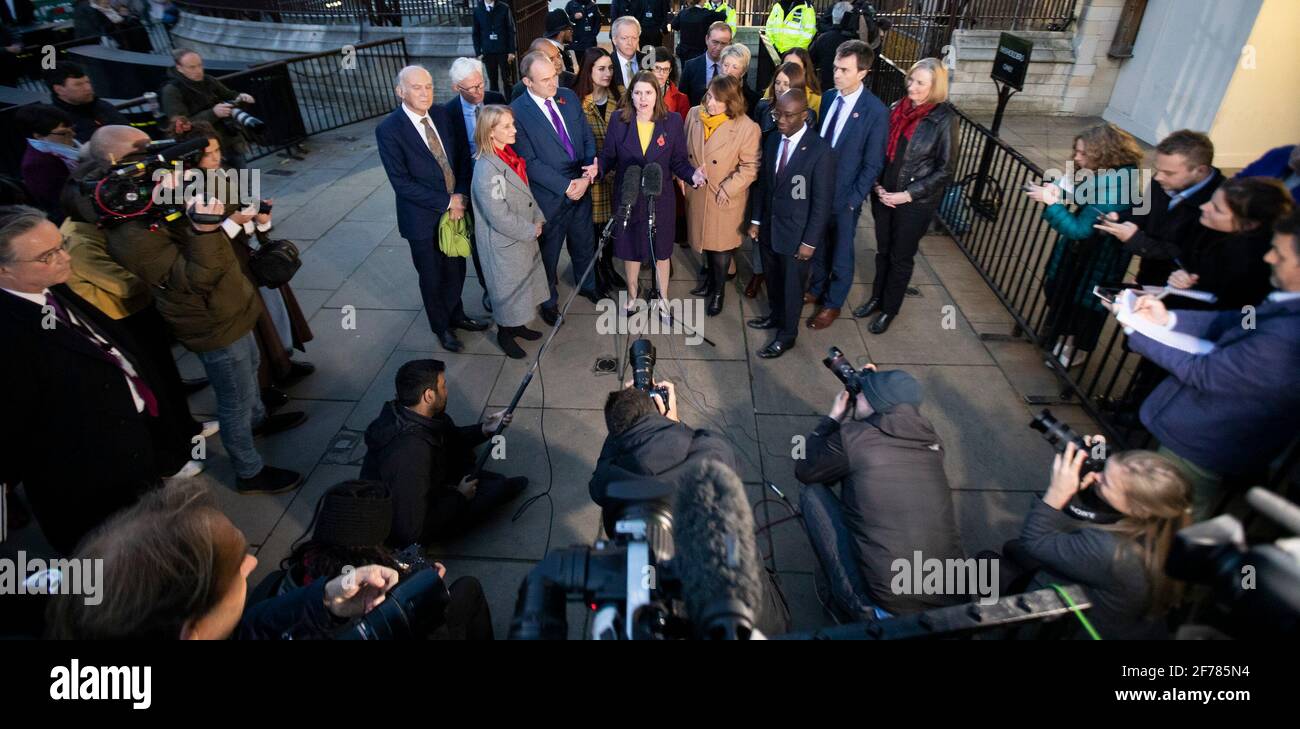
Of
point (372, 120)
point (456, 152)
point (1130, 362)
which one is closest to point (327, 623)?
point (456, 152)

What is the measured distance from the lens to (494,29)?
34.9ft

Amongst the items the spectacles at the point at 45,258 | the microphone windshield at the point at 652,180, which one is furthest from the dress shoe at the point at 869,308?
the spectacles at the point at 45,258

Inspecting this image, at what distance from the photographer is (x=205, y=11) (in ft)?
51.8

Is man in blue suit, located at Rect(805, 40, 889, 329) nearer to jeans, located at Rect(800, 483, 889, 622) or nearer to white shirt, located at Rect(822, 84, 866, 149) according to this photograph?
Result: white shirt, located at Rect(822, 84, 866, 149)

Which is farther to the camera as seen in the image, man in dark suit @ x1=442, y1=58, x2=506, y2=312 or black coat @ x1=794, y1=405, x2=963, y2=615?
man in dark suit @ x1=442, y1=58, x2=506, y2=312

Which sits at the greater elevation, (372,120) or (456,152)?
(456,152)

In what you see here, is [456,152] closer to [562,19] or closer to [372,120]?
[562,19]

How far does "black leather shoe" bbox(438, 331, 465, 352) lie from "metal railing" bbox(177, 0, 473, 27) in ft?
35.8

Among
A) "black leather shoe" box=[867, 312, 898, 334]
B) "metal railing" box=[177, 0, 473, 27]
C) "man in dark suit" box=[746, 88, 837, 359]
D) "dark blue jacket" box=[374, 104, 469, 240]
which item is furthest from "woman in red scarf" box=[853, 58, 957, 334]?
"metal railing" box=[177, 0, 473, 27]

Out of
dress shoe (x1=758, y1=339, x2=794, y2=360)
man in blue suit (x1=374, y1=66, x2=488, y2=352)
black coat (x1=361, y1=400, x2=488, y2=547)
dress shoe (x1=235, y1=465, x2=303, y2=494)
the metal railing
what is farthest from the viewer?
the metal railing

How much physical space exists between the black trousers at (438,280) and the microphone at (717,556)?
4.17 metres

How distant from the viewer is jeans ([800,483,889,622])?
118 inches

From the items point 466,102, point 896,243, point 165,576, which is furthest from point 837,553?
point 466,102

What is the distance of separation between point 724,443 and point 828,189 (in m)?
2.72
